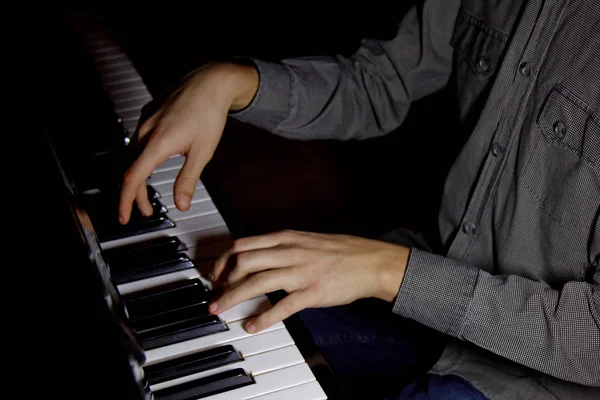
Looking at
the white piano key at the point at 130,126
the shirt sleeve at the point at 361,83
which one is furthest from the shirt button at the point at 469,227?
the white piano key at the point at 130,126

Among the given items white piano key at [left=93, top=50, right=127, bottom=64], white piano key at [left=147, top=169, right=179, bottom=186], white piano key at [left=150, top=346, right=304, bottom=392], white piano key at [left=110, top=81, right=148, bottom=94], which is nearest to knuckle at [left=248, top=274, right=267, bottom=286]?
white piano key at [left=150, top=346, right=304, bottom=392]

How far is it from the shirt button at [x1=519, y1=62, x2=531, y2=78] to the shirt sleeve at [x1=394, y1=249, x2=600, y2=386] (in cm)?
35

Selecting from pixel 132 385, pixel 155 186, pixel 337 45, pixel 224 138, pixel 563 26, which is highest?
pixel 563 26

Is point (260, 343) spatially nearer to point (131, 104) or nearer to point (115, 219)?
point (115, 219)

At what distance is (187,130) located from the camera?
1165 millimetres

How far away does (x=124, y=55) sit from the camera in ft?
6.28

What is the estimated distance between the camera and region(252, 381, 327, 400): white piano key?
2.95 ft

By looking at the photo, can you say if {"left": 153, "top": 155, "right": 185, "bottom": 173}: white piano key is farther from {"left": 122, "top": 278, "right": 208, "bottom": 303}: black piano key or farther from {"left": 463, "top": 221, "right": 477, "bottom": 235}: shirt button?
{"left": 463, "top": 221, "right": 477, "bottom": 235}: shirt button

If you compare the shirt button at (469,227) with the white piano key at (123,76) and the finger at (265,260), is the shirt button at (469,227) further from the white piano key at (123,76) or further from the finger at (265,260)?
the white piano key at (123,76)

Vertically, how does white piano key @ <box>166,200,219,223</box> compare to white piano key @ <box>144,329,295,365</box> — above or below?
below

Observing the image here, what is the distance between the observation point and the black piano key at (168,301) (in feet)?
3.42

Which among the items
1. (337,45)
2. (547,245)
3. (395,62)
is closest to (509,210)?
(547,245)

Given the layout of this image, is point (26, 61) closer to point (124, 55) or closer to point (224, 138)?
point (124, 55)

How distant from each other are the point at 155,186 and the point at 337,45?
2734 mm
